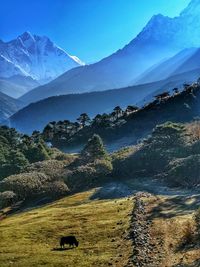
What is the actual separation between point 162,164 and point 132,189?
25.7 meters

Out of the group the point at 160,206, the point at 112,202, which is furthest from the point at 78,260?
the point at 112,202

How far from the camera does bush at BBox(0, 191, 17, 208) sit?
13000 cm

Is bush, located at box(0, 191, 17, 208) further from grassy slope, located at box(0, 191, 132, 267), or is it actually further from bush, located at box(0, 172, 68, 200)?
grassy slope, located at box(0, 191, 132, 267)

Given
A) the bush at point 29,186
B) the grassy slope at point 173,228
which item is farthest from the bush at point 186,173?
the bush at point 29,186

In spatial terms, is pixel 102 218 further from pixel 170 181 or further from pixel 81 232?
pixel 170 181

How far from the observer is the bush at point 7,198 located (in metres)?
130

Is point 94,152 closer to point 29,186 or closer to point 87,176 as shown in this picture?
point 87,176

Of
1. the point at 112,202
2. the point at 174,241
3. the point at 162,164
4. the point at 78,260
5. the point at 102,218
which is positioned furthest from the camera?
the point at 162,164

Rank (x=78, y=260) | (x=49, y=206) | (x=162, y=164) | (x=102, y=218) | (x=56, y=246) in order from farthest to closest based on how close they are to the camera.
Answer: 1. (x=162, y=164)
2. (x=49, y=206)
3. (x=102, y=218)
4. (x=56, y=246)
5. (x=78, y=260)

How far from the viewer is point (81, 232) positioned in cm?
7969

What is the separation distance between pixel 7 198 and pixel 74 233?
5523cm

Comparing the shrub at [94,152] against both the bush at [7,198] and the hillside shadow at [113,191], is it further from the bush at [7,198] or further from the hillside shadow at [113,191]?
the bush at [7,198]

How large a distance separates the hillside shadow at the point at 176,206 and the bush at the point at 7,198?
4666 centimetres

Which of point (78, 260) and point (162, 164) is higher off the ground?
point (162, 164)
